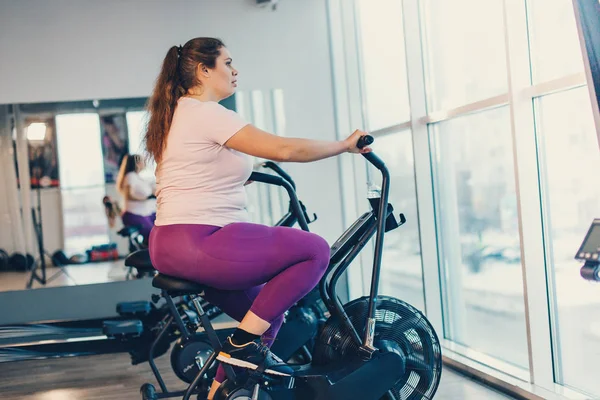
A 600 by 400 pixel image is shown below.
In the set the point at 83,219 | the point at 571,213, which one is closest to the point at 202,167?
the point at 571,213

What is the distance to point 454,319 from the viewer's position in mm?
4270

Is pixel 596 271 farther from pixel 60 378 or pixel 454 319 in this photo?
pixel 60 378

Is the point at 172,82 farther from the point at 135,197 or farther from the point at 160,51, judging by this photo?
the point at 160,51

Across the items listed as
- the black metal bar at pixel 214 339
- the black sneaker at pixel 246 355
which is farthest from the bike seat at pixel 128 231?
the black sneaker at pixel 246 355

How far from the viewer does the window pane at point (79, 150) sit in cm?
531

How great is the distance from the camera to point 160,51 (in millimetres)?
5445

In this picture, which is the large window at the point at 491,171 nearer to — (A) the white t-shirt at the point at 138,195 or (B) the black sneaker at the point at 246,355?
(B) the black sneaker at the point at 246,355

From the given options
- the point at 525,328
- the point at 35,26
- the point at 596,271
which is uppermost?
the point at 35,26

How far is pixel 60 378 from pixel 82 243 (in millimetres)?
1117

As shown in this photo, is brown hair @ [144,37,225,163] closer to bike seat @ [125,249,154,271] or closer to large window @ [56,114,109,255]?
bike seat @ [125,249,154,271]

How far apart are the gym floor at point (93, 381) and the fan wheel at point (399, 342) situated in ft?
1.68

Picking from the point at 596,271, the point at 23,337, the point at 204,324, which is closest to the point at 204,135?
the point at 204,324

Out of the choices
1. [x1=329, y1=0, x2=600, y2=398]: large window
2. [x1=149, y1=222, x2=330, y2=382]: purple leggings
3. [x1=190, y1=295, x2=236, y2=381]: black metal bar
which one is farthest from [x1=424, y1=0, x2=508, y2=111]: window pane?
[x1=190, y1=295, x2=236, y2=381]: black metal bar

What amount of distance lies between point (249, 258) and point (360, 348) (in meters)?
0.57
